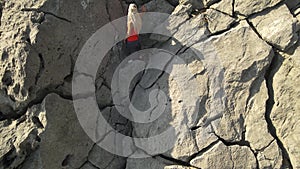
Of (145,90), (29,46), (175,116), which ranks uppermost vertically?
(29,46)

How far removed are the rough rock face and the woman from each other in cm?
26

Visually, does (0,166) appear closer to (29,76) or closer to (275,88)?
(29,76)

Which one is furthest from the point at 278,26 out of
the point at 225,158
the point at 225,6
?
the point at 225,158

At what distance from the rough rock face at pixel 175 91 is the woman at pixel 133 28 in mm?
259

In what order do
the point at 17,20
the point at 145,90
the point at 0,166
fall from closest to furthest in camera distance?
1. the point at 0,166
2. the point at 17,20
3. the point at 145,90

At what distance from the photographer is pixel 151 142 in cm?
394

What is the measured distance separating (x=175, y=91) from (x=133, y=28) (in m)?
0.85

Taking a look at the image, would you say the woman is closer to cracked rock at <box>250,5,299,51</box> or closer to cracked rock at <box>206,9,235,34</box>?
cracked rock at <box>206,9,235,34</box>

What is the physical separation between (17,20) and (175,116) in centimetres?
183

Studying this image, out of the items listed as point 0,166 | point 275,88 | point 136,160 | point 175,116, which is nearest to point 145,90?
point 175,116

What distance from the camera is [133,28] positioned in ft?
13.9

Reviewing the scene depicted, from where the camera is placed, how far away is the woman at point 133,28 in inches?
166

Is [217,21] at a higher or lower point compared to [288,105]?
higher

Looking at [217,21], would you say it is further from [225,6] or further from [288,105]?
[288,105]
